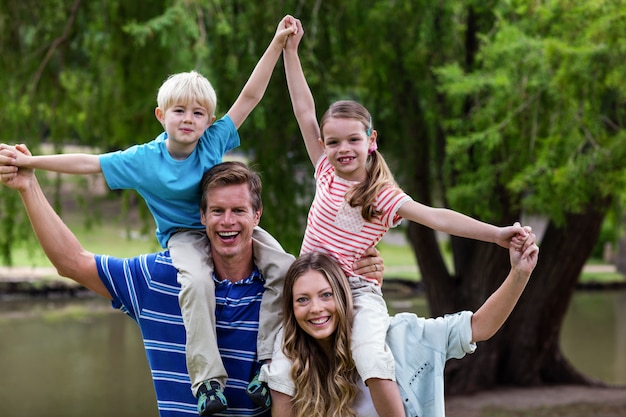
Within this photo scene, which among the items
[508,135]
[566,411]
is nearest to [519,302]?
[566,411]

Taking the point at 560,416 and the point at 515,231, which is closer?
the point at 515,231

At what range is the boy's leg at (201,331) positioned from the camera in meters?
2.67

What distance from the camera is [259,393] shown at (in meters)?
2.71

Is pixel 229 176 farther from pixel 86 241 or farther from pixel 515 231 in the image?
pixel 86 241

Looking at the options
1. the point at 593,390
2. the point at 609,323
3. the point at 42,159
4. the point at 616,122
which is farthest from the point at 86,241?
the point at 42,159

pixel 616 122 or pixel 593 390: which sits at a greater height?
pixel 616 122

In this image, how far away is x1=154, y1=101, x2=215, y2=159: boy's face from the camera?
110 inches

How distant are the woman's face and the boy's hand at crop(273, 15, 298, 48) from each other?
0.86 m

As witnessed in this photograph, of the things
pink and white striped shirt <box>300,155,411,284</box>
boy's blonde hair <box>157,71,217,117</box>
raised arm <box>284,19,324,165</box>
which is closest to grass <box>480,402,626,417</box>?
raised arm <box>284,19,324,165</box>

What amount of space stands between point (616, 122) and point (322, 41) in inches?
98.2

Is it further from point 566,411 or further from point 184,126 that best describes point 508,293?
point 566,411

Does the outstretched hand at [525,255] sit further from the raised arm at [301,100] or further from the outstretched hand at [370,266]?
the raised arm at [301,100]

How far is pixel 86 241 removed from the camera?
2012 cm

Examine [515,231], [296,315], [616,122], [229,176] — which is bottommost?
[296,315]
